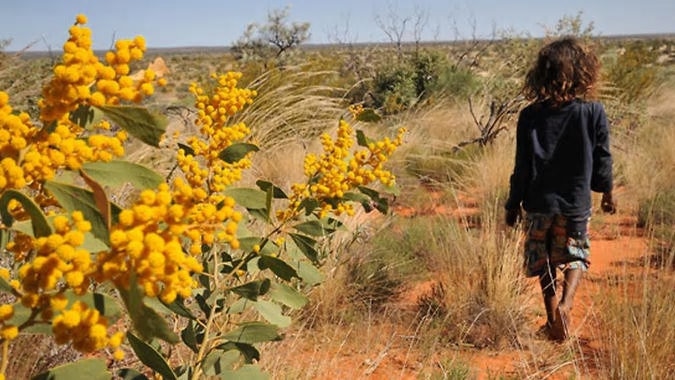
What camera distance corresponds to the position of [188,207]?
0.71m

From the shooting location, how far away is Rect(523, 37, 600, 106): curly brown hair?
2.80 m

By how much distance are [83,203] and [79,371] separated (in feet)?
1.02

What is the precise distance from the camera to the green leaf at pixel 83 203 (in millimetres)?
652

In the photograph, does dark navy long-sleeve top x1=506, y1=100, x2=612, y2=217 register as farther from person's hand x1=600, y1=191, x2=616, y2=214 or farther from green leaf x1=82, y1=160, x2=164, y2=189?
green leaf x1=82, y1=160, x2=164, y2=189

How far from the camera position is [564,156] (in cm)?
286

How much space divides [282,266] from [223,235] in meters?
0.41

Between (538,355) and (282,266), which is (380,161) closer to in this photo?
(282,266)

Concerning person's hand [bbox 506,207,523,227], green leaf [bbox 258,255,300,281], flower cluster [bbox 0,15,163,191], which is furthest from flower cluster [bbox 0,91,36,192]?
person's hand [bbox 506,207,523,227]

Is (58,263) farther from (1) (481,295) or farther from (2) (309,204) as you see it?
(1) (481,295)

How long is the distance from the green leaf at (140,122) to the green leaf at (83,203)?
0.09m

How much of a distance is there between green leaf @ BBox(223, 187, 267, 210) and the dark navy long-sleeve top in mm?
2054

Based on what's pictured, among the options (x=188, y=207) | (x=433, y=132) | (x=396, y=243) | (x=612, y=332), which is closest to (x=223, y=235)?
(x=188, y=207)

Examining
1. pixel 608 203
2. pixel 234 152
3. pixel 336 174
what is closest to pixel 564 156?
pixel 608 203

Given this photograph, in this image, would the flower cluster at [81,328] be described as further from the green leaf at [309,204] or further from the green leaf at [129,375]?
the green leaf at [309,204]
